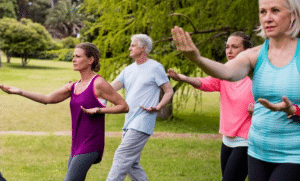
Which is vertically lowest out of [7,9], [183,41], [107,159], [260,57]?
[107,159]

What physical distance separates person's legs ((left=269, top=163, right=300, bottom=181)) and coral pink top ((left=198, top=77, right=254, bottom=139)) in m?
1.42

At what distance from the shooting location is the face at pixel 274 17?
2.30 meters

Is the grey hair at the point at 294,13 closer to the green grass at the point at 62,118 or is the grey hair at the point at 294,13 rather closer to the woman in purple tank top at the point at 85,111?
the woman in purple tank top at the point at 85,111

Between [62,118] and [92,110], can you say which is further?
[62,118]

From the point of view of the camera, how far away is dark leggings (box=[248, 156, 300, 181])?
2422 mm

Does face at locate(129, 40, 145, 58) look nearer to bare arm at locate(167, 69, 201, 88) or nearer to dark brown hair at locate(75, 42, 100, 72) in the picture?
dark brown hair at locate(75, 42, 100, 72)

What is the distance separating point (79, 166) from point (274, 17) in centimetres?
214

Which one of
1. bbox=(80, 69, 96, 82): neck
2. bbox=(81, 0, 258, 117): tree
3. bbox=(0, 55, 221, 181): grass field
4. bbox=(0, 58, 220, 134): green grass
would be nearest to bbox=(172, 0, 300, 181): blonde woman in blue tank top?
bbox=(80, 69, 96, 82): neck

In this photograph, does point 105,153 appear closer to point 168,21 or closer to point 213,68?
point 168,21

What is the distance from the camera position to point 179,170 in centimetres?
809

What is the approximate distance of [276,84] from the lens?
2312 mm

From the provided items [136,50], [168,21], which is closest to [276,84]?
[136,50]

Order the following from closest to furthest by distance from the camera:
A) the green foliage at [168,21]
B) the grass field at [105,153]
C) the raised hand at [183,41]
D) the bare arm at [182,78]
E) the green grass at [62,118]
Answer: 1. the raised hand at [183,41]
2. the bare arm at [182,78]
3. the grass field at [105,153]
4. the green foliage at [168,21]
5. the green grass at [62,118]

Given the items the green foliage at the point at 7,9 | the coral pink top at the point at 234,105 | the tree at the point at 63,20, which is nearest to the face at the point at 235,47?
the coral pink top at the point at 234,105
